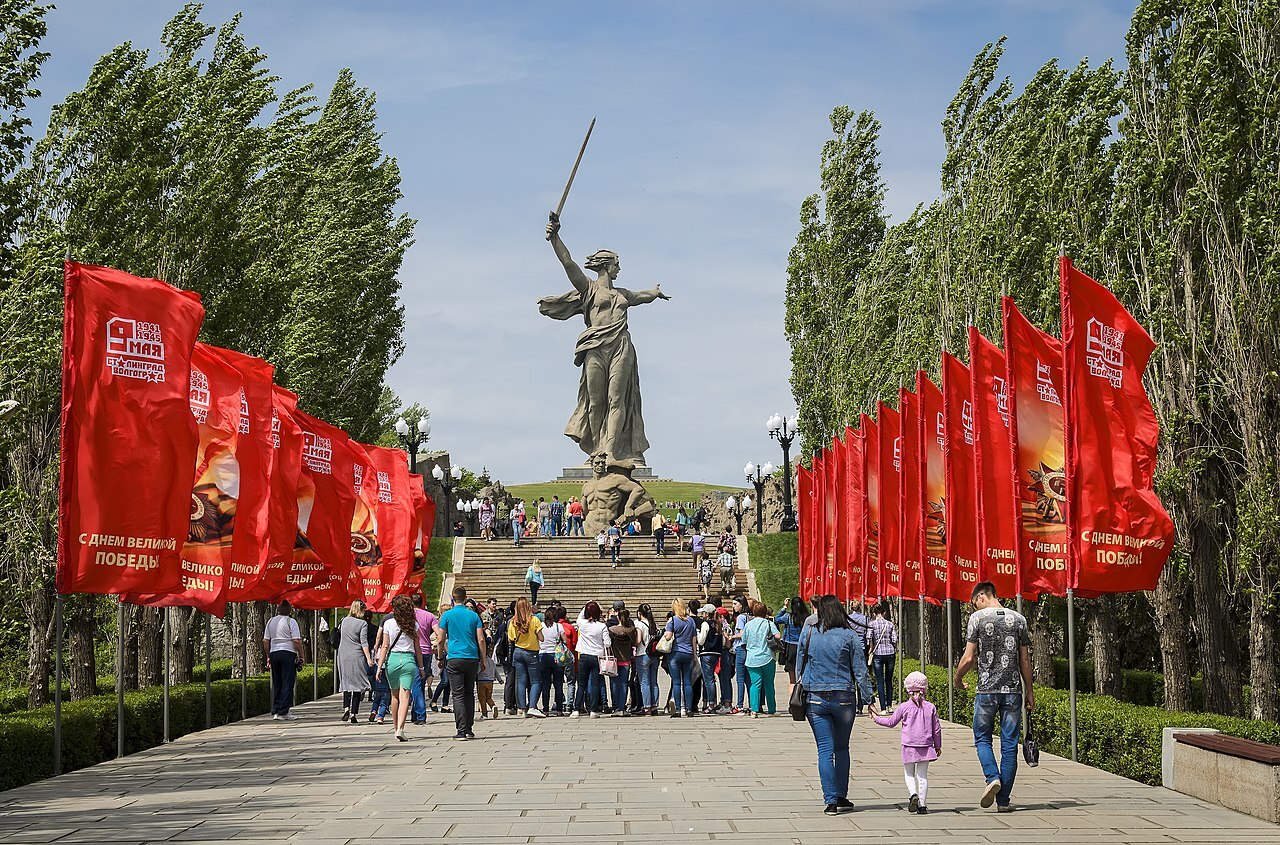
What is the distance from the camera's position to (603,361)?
58312 millimetres

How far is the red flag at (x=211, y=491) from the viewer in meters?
16.4

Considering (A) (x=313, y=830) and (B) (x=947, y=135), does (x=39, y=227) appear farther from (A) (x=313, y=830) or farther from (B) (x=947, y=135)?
(B) (x=947, y=135)

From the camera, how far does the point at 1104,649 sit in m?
22.1

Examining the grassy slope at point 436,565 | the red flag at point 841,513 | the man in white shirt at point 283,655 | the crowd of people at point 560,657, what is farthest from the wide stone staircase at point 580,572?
the man in white shirt at point 283,655

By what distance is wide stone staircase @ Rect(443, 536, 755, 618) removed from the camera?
161 feet

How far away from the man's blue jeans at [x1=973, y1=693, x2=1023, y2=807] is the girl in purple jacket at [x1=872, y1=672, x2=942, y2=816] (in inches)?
13.0

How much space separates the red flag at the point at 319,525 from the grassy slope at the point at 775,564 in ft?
89.8

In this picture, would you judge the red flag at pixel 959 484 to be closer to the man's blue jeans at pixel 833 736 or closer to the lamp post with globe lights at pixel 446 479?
the man's blue jeans at pixel 833 736

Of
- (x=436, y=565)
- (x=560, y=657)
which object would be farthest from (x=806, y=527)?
(x=436, y=565)

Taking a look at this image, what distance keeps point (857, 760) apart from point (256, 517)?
7.44m

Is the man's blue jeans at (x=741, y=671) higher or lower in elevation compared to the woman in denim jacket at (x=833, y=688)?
lower

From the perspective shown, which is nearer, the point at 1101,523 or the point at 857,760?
the point at 1101,523

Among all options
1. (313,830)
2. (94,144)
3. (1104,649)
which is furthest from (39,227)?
(1104,649)

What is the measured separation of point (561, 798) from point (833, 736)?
7.86 feet
